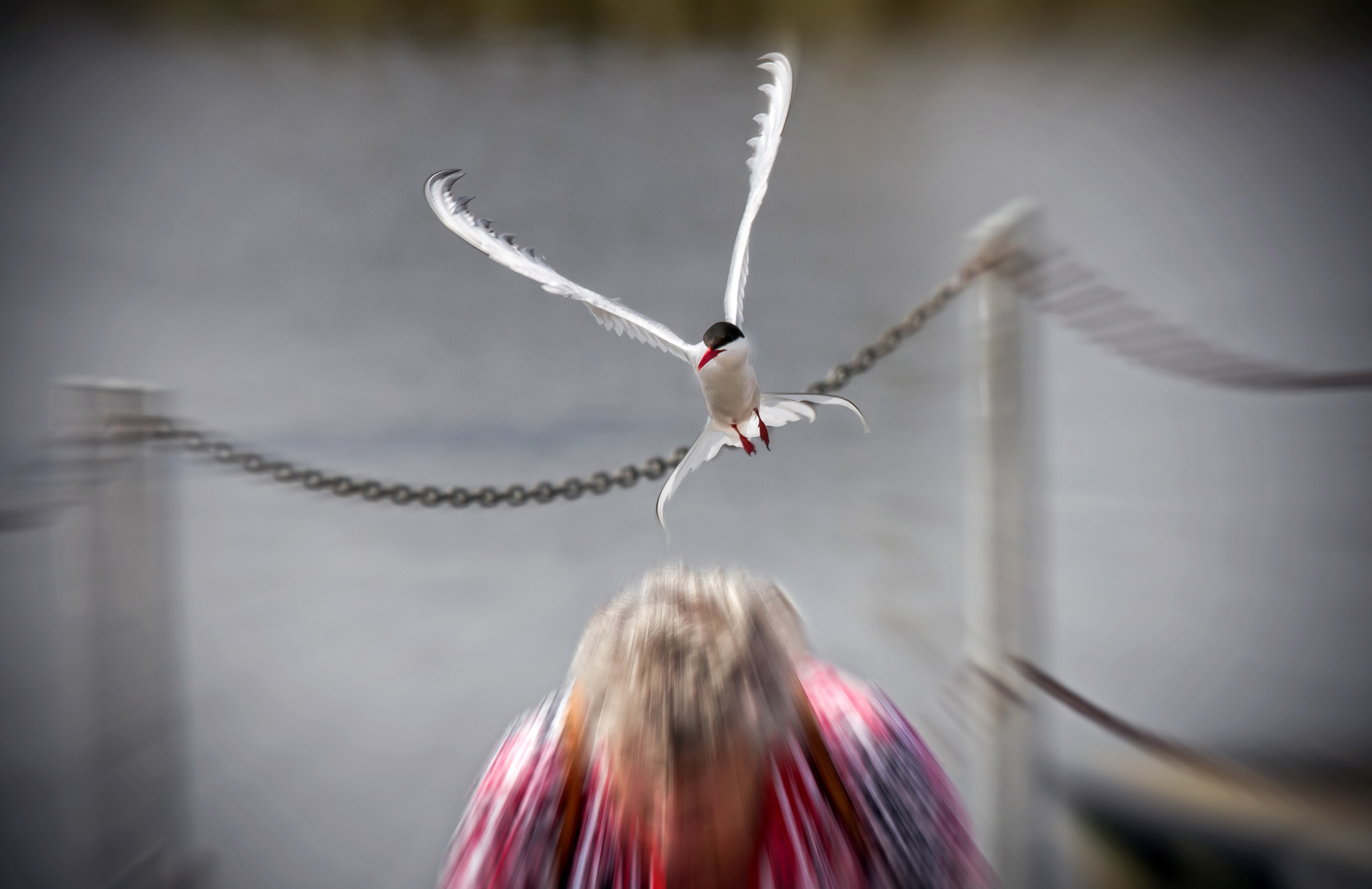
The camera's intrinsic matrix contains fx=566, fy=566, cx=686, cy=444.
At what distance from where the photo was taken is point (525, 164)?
659 millimetres

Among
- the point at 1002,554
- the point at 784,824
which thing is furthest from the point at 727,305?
the point at 1002,554

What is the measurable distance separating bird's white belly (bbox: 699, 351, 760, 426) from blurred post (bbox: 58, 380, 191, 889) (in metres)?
0.65

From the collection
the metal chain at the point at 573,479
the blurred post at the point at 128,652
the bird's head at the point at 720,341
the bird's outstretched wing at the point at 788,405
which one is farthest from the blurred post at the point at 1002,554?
the blurred post at the point at 128,652

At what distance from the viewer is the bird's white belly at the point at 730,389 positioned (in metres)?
0.31

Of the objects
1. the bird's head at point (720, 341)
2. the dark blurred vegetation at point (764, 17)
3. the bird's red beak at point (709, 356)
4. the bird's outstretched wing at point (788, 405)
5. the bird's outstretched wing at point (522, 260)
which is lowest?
the bird's outstretched wing at point (788, 405)

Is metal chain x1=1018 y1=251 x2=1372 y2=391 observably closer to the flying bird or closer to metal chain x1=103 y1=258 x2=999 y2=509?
metal chain x1=103 y1=258 x2=999 y2=509

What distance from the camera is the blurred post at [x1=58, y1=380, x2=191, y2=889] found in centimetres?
60

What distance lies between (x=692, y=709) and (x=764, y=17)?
2.56 feet

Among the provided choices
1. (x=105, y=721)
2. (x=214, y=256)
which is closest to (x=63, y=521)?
(x=105, y=721)

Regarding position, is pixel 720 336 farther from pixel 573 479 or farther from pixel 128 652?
pixel 128 652

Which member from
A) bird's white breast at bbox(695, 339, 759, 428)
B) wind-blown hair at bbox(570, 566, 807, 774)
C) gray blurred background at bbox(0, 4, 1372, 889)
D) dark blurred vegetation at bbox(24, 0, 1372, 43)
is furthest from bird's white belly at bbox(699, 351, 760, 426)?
dark blurred vegetation at bbox(24, 0, 1372, 43)

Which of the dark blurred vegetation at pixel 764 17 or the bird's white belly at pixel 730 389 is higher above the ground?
the dark blurred vegetation at pixel 764 17

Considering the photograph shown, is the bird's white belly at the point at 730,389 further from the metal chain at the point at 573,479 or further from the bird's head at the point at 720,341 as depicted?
the metal chain at the point at 573,479

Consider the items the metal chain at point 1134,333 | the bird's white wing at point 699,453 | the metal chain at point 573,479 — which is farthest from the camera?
the metal chain at point 1134,333
